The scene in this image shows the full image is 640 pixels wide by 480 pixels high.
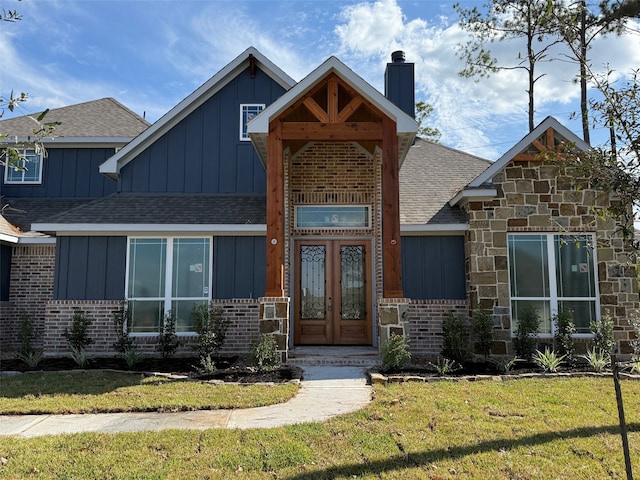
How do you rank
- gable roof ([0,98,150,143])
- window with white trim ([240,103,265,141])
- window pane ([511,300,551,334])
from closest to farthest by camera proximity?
window pane ([511,300,551,334]) → window with white trim ([240,103,265,141]) → gable roof ([0,98,150,143])

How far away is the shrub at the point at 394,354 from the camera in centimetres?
802

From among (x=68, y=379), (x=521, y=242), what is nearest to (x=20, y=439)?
(x=68, y=379)

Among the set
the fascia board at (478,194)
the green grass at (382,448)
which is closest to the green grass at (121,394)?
the green grass at (382,448)

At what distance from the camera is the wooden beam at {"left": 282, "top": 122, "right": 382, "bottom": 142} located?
9086 millimetres

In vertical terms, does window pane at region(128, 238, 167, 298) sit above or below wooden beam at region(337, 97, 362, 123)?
below

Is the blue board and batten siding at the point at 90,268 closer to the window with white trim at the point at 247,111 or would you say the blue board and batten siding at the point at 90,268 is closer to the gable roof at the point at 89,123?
the window with white trim at the point at 247,111

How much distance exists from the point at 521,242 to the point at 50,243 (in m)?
10.5

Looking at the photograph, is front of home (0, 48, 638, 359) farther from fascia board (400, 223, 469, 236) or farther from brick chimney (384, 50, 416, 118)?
brick chimney (384, 50, 416, 118)

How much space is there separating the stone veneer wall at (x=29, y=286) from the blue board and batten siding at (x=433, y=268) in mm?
8234

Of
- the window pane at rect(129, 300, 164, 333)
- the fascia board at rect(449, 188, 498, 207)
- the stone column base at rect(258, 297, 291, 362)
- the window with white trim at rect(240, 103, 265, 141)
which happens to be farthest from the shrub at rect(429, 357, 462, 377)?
the window with white trim at rect(240, 103, 265, 141)

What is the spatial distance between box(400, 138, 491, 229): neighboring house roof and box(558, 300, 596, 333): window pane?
260 cm

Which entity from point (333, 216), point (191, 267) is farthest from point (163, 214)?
point (333, 216)

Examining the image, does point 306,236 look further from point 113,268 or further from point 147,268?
point 113,268

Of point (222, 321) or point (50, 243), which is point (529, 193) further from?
point (50, 243)
